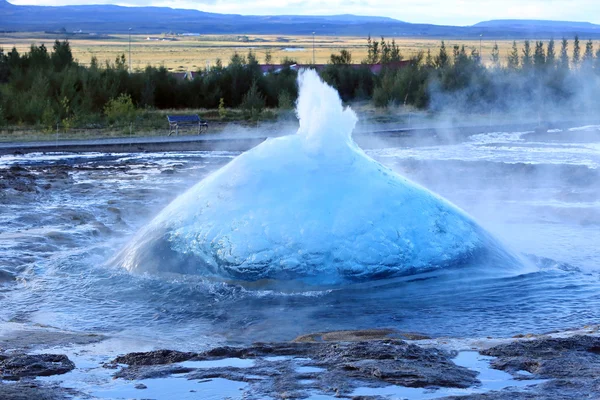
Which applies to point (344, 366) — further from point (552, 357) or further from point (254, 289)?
point (254, 289)

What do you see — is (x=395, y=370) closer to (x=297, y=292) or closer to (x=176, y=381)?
(x=176, y=381)

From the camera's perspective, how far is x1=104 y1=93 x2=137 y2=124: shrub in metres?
27.0

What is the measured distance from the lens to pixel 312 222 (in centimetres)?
831

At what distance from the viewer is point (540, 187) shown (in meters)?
Answer: 16.0

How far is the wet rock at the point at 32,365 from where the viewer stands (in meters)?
5.69

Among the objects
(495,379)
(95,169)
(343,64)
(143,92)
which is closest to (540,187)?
(95,169)

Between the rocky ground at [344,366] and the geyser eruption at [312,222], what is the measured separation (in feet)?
5.17

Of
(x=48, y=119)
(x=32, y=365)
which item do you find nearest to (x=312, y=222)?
(x=32, y=365)

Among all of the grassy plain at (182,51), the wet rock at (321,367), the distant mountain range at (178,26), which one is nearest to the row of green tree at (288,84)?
the wet rock at (321,367)

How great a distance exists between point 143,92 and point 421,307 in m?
25.5

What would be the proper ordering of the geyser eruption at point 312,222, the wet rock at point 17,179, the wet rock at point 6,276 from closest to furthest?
the geyser eruption at point 312,222 < the wet rock at point 6,276 < the wet rock at point 17,179

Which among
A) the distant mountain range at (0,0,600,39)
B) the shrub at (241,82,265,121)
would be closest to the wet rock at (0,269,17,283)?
the shrub at (241,82,265,121)

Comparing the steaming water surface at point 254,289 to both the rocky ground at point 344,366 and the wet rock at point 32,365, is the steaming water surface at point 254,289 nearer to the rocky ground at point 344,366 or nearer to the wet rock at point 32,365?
the rocky ground at point 344,366

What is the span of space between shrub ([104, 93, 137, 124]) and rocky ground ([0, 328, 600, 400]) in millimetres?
20899
